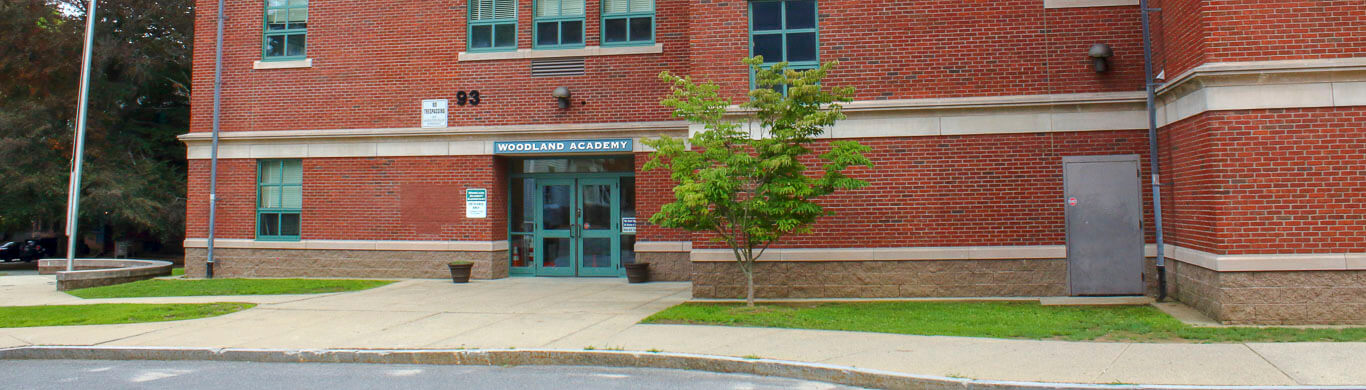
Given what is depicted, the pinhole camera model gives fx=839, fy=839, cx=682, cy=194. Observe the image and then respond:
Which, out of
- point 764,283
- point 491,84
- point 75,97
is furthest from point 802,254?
point 75,97

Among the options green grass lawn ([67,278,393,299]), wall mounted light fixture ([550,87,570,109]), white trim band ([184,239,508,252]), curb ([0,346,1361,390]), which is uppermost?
wall mounted light fixture ([550,87,570,109])

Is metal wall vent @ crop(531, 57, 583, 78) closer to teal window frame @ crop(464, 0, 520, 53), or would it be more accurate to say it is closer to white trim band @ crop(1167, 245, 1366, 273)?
teal window frame @ crop(464, 0, 520, 53)

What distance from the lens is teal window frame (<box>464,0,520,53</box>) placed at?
15.8 m

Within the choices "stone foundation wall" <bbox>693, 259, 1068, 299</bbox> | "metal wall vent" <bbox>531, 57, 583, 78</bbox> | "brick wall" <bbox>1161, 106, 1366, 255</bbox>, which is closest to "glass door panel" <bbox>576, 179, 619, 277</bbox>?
"metal wall vent" <bbox>531, 57, 583, 78</bbox>

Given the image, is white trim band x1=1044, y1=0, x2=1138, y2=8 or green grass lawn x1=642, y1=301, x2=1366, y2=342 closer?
green grass lawn x1=642, y1=301, x2=1366, y2=342

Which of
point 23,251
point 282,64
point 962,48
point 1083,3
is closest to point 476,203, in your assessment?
point 282,64

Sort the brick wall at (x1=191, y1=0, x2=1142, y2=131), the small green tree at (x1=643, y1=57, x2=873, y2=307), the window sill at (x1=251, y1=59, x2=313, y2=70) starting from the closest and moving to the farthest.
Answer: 1. the small green tree at (x1=643, y1=57, x2=873, y2=307)
2. the brick wall at (x1=191, y1=0, x2=1142, y2=131)
3. the window sill at (x1=251, y1=59, x2=313, y2=70)

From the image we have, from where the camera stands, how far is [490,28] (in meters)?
15.9

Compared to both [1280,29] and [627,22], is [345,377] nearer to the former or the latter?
[627,22]

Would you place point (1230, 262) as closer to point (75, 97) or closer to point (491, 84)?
point (491, 84)

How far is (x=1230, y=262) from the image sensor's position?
29.4ft

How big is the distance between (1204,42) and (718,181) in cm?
550

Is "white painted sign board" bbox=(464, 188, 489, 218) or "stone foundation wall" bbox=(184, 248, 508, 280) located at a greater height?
"white painted sign board" bbox=(464, 188, 489, 218)

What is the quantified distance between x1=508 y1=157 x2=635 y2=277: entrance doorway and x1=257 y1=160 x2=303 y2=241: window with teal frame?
4282 millimetres
